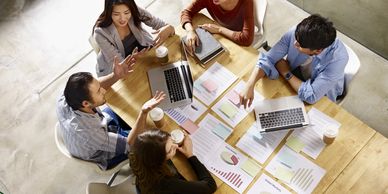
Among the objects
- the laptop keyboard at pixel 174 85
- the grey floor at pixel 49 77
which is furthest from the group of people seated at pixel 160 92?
the grey floor at pixel 49 77

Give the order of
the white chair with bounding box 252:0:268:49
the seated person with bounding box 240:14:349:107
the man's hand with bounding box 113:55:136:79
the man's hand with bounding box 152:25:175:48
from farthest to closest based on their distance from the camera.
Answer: the white chair with bounding box 252:0:268:49
the man's hand with bounding box 152:25:175:48
the man's hand with bounding box 113:55:136:79
the seated person with bounding box 240:14:349:107

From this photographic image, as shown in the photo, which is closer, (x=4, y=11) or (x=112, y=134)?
(x=112, y=134)

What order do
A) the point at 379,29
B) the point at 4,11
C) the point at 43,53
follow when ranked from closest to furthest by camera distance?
1. the point at 379,29
2. the point at 43,53
3. the point at 4,11

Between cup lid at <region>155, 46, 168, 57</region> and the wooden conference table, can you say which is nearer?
the wooden conference table

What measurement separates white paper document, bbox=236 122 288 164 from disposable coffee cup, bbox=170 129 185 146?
1.08 ft

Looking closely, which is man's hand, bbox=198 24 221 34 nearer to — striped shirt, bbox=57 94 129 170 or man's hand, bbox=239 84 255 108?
man's hand, bbox=239 84 255 108

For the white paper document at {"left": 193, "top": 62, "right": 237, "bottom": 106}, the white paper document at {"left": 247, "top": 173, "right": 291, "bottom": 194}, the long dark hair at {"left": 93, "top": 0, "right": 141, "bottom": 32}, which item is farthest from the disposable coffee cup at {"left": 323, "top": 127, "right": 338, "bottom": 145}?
the long dark hair at {"left": 93, "top": 0, "right": 141, "bottom": 32}

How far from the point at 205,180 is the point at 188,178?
0.13 m

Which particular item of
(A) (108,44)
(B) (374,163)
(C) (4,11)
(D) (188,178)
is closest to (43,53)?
(C) (4,11)

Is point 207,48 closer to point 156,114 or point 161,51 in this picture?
point 161,51

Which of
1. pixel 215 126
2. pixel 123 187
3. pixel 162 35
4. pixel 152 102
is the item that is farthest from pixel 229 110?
pixel 123 187

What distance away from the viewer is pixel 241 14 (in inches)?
120

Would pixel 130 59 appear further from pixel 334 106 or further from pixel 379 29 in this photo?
pixel 379 29

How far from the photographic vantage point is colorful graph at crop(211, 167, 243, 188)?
2.30 m
